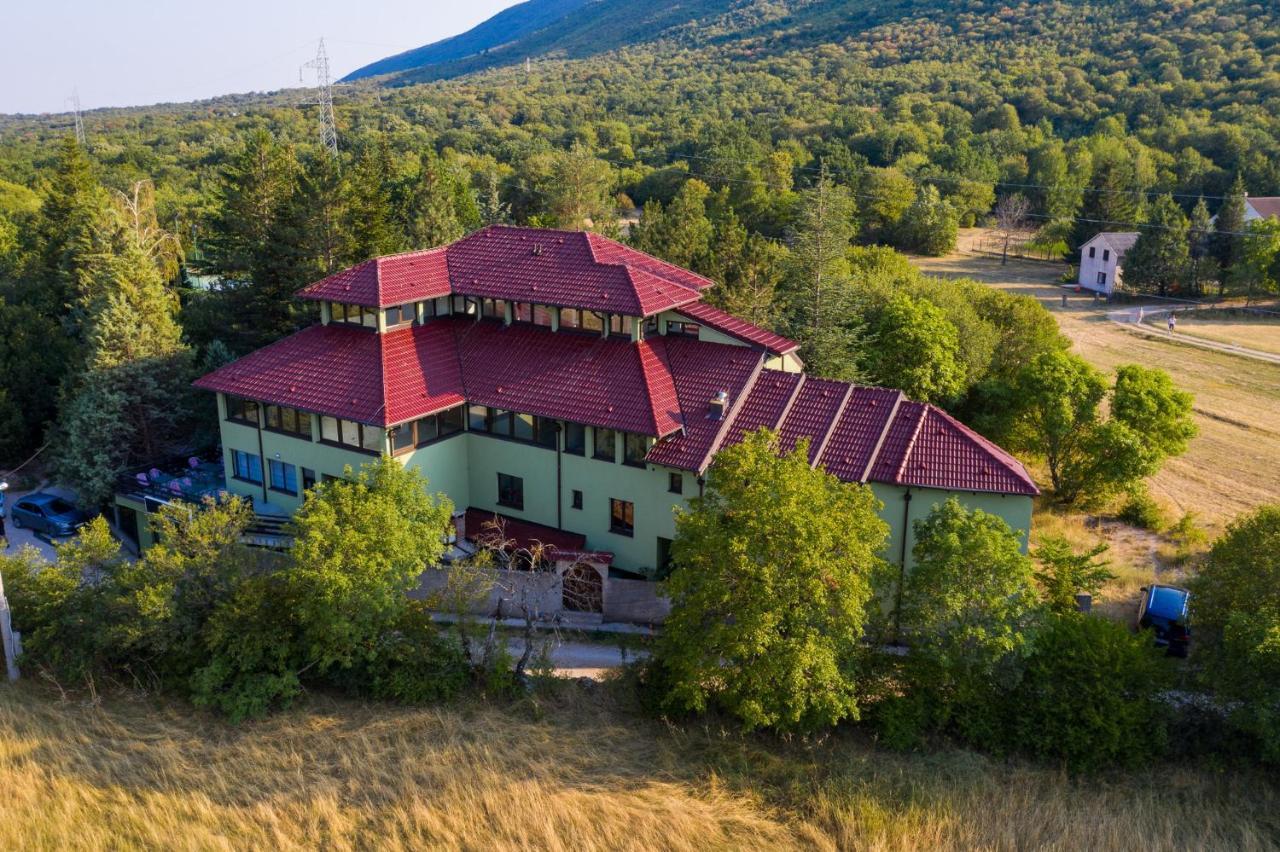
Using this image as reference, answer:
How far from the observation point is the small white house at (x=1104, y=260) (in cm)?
8175

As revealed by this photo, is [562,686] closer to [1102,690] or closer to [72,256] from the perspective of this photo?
[1102,690]

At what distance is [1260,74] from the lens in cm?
11088

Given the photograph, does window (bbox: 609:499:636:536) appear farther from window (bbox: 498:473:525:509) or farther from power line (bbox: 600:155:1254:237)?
power line (bbox: 600:155:1254:237)

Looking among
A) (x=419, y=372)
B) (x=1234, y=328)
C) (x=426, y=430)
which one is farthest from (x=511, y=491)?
(x=1234, y=328)

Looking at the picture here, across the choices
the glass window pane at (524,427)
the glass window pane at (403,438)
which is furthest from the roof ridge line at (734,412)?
the glass window pane at (403,438)

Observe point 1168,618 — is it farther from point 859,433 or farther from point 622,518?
point 622,518

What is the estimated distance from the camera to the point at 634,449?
3080 centimetres

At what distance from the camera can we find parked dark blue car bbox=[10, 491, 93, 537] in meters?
36.3

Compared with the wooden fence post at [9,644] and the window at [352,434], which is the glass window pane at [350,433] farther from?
the wooden fence post at [9,644]

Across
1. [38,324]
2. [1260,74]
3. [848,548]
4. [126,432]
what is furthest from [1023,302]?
[1260,74]

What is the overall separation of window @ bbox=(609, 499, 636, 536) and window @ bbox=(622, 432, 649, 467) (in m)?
1.41

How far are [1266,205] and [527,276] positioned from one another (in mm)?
78695

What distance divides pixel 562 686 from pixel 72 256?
40601 mm

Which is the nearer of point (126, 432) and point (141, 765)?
point (141, 765)
